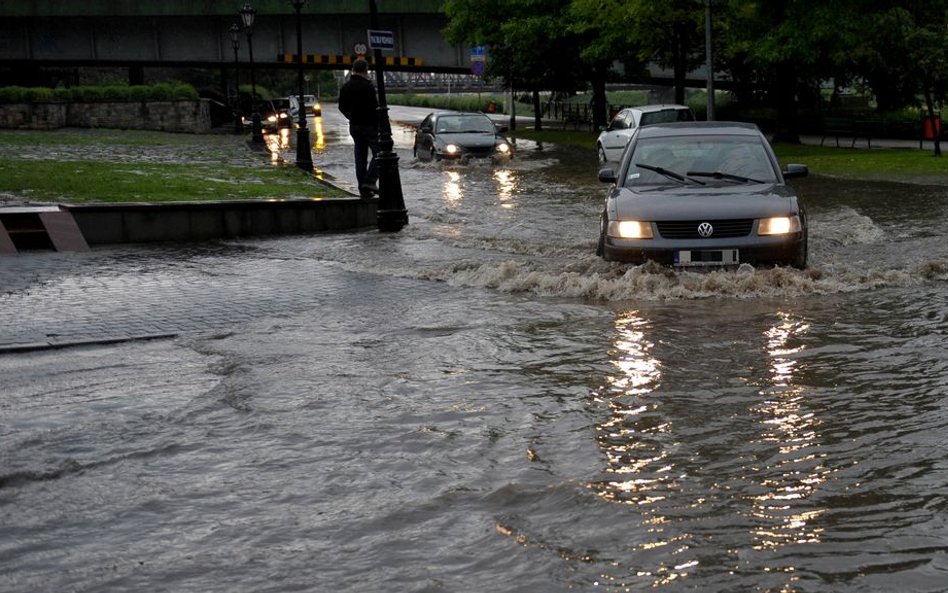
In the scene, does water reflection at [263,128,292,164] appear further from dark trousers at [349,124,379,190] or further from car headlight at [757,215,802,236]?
car headlight at [757,215,802,236]

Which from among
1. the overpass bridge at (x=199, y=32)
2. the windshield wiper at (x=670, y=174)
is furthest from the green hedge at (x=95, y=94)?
the windshield wiper at (x=670, y=174)

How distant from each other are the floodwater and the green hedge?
1776 inches

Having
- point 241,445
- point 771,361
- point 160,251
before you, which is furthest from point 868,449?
point 160,251

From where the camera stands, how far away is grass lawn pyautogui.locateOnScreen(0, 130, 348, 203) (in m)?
21.1

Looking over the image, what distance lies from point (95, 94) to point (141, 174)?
117 feet

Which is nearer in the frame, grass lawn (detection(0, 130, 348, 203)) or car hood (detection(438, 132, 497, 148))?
grass lawn (detection(0, 130, 348, 203))

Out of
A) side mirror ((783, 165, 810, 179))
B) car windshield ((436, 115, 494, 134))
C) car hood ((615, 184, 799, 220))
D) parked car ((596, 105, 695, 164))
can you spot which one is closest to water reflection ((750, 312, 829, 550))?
car hood ((615, 184, 799, 220))

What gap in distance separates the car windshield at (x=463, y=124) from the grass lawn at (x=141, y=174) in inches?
182

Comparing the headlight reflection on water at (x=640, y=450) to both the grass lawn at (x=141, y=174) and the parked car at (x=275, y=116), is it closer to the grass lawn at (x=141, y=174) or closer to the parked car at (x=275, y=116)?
the grass lawn at (x=141, y=174)

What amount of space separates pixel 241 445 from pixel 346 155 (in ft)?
112

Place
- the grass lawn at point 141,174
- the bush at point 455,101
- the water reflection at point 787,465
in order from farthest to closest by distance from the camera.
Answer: the bush at point 455,101, the grass lawn at point 141,174, the water reflection at point 787,465

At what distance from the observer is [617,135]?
32.3 m

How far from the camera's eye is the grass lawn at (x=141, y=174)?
69.3ft

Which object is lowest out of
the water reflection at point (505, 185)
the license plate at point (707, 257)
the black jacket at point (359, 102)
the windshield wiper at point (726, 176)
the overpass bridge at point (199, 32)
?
the water reflection at point (505, 185)
